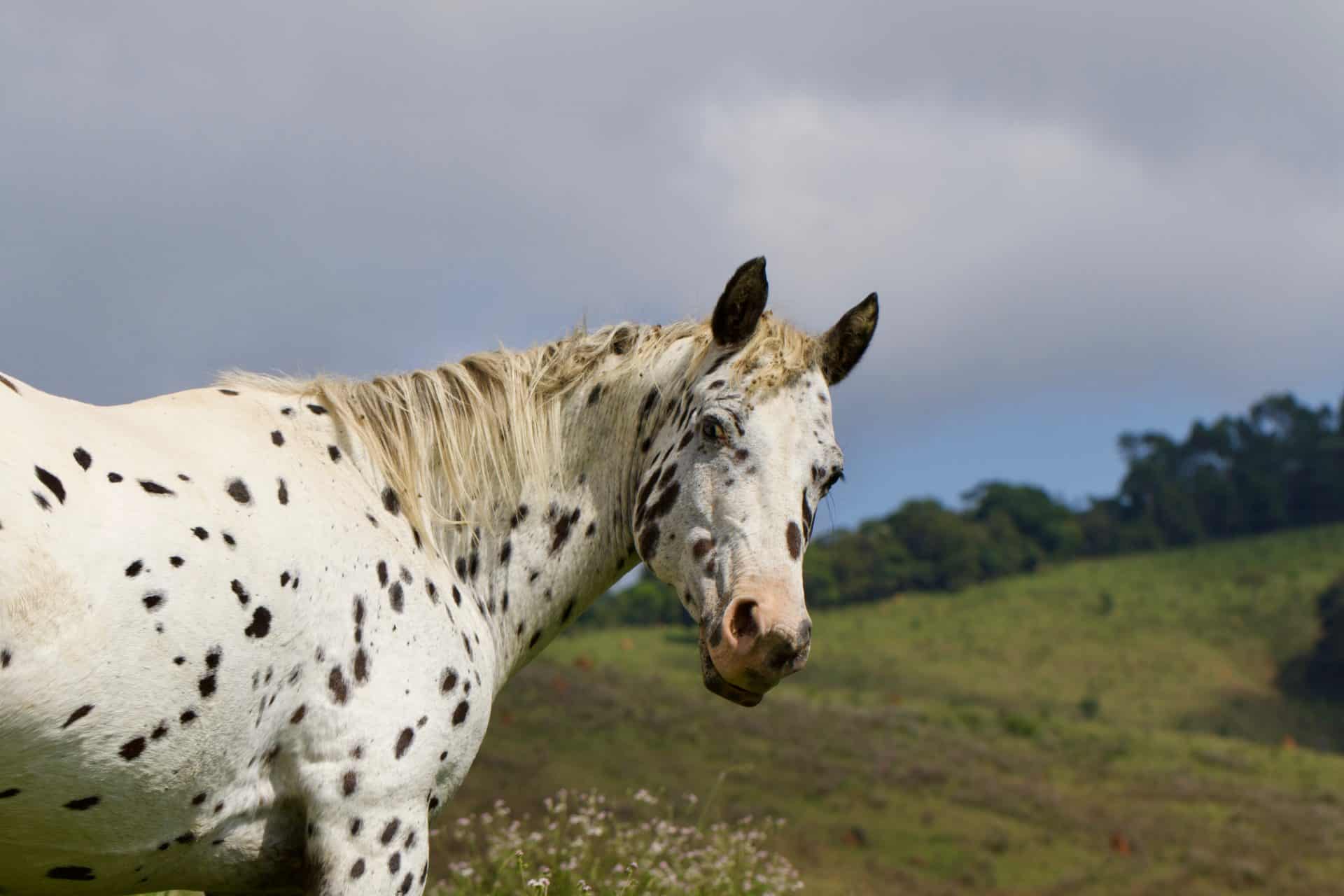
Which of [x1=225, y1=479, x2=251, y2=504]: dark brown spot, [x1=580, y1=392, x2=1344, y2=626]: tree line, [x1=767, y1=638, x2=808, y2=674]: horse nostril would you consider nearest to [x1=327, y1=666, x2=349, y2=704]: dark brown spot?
[x1=225, y1=479, x2=251, y2=504]: dark brown spot

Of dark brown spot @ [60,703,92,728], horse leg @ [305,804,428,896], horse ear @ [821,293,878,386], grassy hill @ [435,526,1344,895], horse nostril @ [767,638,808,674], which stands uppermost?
horse ear @ [821,293,878,386]

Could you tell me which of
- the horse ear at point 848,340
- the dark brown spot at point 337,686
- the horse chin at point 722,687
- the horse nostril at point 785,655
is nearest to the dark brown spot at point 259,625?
the dark brown spot at point 337,686

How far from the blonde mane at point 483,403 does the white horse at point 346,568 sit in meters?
0.01

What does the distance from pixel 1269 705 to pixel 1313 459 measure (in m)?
54.4

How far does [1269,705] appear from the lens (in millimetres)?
60906

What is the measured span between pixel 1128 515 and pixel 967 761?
8123 cm

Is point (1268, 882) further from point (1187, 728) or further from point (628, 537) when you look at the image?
point (1187, 728)

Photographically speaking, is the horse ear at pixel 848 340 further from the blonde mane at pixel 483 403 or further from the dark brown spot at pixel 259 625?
the dark brown spot at pixel 259 625

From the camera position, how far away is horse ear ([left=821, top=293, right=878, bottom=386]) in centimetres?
418

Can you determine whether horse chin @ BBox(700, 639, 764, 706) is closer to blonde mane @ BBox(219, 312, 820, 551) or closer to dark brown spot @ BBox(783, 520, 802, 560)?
dark brown spot @ BBox(783, 520, 802, 560)

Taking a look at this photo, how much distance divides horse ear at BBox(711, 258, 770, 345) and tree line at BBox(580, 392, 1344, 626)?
6418 cm

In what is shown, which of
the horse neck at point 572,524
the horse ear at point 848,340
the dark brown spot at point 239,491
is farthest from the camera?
the horse ear at point 848,340

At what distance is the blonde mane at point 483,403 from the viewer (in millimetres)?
3818

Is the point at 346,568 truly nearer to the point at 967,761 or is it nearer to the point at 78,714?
the point at 78,714
